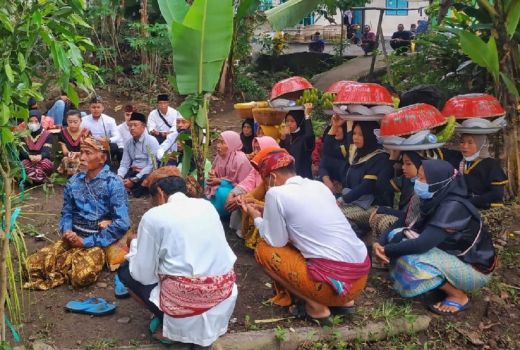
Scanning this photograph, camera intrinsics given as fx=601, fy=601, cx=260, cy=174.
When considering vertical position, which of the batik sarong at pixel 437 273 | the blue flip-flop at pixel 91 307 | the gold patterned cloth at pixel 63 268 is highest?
A: the batik sarong at pixel 437 273

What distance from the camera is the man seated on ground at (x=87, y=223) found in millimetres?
4781

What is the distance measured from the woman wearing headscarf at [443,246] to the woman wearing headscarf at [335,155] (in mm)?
1389

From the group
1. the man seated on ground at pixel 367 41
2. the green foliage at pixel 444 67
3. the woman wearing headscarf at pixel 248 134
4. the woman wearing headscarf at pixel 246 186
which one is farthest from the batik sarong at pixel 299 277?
the man seated on ground at pixel 367 41

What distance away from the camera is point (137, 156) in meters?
7.48

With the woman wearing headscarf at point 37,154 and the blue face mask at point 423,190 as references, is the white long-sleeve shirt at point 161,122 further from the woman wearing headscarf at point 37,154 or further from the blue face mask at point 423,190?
the blue face mask at point 423,190

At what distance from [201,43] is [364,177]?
1814 mm

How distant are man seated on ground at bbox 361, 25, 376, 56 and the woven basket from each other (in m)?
9.18

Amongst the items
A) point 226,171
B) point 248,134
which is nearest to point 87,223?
point 226,171

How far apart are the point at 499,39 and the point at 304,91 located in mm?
1903

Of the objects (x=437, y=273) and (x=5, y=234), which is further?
(x=437, y=273)

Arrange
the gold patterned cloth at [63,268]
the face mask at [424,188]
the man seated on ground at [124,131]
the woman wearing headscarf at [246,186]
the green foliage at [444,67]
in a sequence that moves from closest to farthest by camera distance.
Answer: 1. the face mask at [424,188]
2. the gold patterned cloth at [63,268]
3. the woman wearing headscarf at [246,186]
4. the green foliage at [444,67]
5. the man seated on ground at [124,131]

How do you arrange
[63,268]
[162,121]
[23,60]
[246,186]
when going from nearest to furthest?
[23,60]
[63,268]
[246,186]
[162,121]

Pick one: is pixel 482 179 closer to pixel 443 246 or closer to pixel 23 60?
pixel 443 246

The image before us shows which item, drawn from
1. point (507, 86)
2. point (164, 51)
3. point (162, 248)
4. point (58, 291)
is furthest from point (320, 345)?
point (164, 51)
